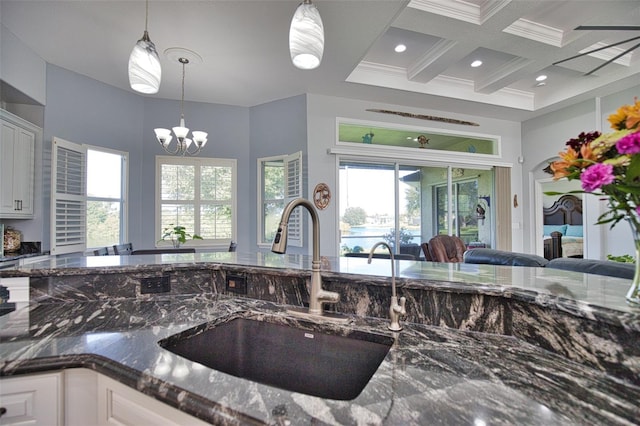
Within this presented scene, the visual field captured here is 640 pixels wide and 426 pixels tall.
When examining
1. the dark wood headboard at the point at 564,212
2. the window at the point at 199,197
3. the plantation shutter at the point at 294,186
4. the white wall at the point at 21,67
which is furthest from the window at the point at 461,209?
the white wall at the point at 21,67

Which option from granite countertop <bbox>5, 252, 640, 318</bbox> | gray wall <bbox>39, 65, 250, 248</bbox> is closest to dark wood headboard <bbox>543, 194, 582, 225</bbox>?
gray wall <bbox>39, 65, 250, 248</bbox>

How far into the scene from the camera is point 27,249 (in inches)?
133

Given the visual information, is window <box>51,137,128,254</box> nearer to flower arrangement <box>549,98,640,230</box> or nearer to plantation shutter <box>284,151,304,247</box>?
plantation shutter <box>284,151,304,247</box>

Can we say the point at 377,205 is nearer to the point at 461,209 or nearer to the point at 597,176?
the point at 461,209

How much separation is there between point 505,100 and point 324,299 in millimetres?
5503

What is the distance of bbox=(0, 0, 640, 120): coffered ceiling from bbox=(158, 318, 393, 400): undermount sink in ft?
8.74

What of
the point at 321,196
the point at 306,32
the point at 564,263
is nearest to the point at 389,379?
the point at 306,32

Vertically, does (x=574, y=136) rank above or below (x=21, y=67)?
below

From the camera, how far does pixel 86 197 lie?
12.9 ft

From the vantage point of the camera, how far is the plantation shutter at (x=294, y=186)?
4.37 metres

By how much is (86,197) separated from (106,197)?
0.25m

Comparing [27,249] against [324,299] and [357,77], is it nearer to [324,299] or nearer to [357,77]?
[324,299]

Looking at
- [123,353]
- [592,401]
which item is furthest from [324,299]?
[592,401]

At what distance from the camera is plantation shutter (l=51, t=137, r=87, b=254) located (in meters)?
3.47
